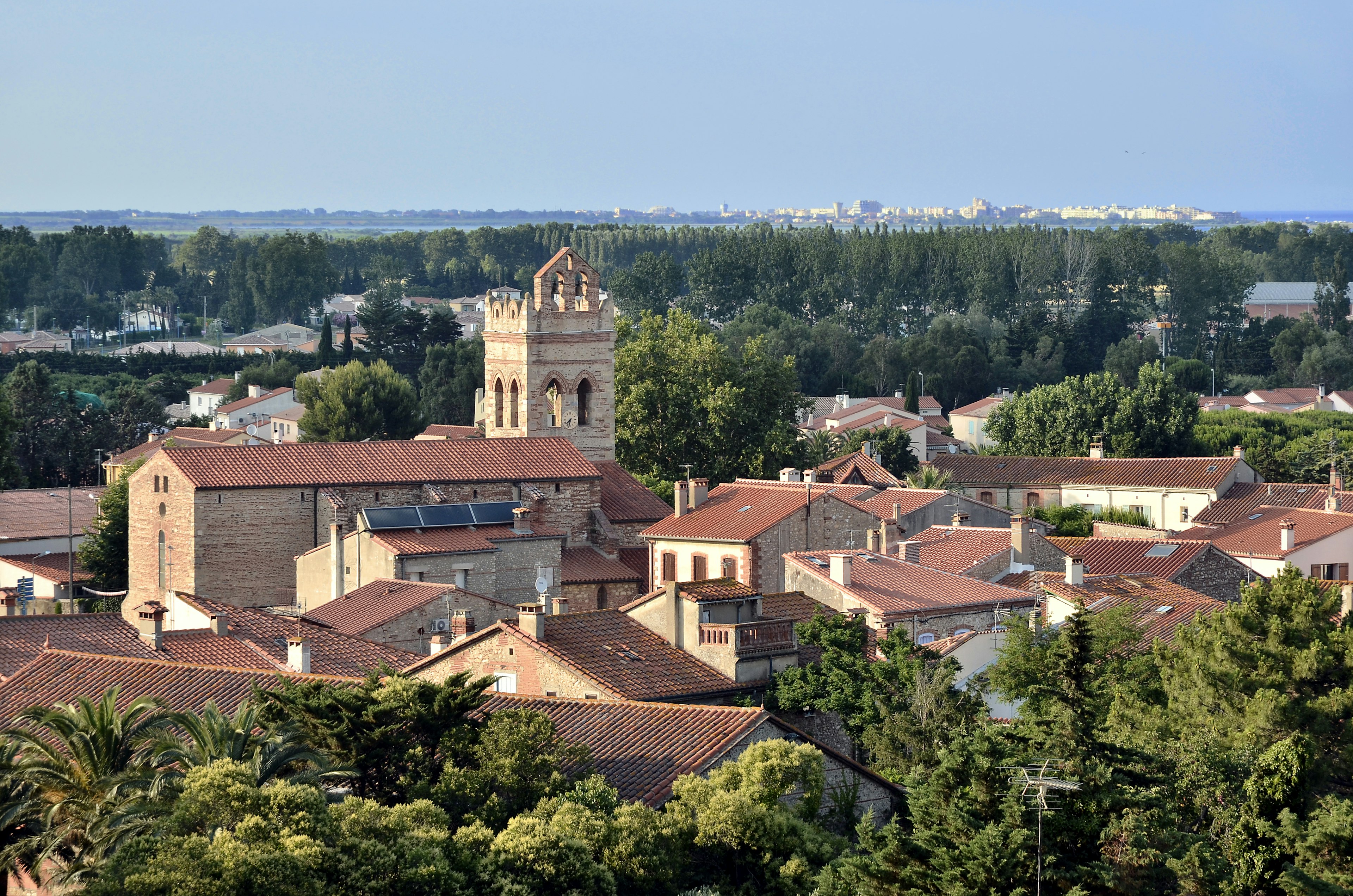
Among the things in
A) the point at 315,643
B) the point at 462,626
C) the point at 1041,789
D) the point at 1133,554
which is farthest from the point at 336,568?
the point at 1041,789

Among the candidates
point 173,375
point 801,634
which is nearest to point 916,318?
point 173,375

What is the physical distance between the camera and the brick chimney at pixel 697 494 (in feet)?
138

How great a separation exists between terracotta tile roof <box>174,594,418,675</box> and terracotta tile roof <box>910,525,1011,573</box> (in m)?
9.44

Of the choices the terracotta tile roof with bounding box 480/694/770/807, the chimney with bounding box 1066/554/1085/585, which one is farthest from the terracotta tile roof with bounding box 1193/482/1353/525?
the terracotta tile roof with bounding box 480/694/770/807

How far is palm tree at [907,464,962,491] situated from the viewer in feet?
195

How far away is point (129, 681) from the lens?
2412 cm

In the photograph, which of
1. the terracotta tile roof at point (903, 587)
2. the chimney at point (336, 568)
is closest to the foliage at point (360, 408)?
the chimney at point (336, 568)

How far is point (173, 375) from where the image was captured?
104 metres

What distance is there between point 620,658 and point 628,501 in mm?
18819

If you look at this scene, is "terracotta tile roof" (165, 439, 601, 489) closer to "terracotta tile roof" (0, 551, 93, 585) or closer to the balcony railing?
"terracotta tile roof" (0, 551, 93, 585)

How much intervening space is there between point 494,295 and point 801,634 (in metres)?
25.1

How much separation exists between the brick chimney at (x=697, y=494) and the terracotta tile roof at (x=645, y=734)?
18764 millimetres

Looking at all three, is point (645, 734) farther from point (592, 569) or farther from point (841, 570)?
point (592, 569)

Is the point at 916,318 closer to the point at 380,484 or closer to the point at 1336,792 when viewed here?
the point at 380,484
